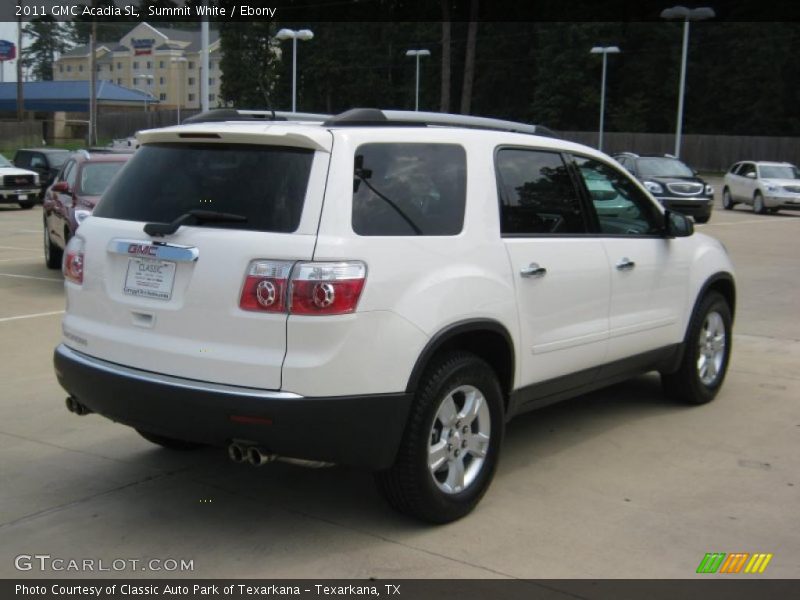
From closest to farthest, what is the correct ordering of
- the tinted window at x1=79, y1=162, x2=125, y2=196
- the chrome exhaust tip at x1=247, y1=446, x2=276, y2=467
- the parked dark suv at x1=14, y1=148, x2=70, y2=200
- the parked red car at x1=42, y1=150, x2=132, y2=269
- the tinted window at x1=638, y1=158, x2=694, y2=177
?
the chrome exhaust tip at x1=247, y1=446, x2=276, y2=467, the parked red car at x1=42, y1=150, x2=132, y2=269, the tinted window at x1=79, y1=162, x2=125, y2=196, the tinted window at x1=638, y1=158, x2=694, y2=177, the parked dark suv at x1=14, y1=148, x2=70, y2=200

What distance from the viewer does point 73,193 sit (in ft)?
43.1

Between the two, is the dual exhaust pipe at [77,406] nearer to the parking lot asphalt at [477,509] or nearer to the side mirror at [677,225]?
the parking lot asphalt at [477,509]

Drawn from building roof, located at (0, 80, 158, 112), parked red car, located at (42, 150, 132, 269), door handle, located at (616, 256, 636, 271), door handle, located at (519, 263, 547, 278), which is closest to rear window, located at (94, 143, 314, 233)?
door handle, located at (519, 263, 547, 278)

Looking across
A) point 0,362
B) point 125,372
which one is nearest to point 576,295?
point 125,372

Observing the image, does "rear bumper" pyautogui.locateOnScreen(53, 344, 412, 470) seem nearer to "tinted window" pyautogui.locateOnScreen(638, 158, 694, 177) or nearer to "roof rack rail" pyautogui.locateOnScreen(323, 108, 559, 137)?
"roof rack rail" pyautogui.locateOnScreen(323, 108, 559, 137)

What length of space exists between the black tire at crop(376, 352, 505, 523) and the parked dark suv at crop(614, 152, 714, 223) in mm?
20171

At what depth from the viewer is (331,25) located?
277ft

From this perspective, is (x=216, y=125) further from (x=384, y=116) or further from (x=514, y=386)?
(x=514, y=386)

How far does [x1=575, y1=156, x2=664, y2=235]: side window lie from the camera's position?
5.79 metres

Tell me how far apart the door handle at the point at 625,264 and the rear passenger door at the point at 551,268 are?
15 centimetres

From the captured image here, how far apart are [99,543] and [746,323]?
785cm

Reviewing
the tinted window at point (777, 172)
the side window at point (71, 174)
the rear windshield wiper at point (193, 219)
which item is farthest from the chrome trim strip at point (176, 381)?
the tinted window at point (777, 172)

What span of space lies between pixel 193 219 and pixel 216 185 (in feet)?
0.64
